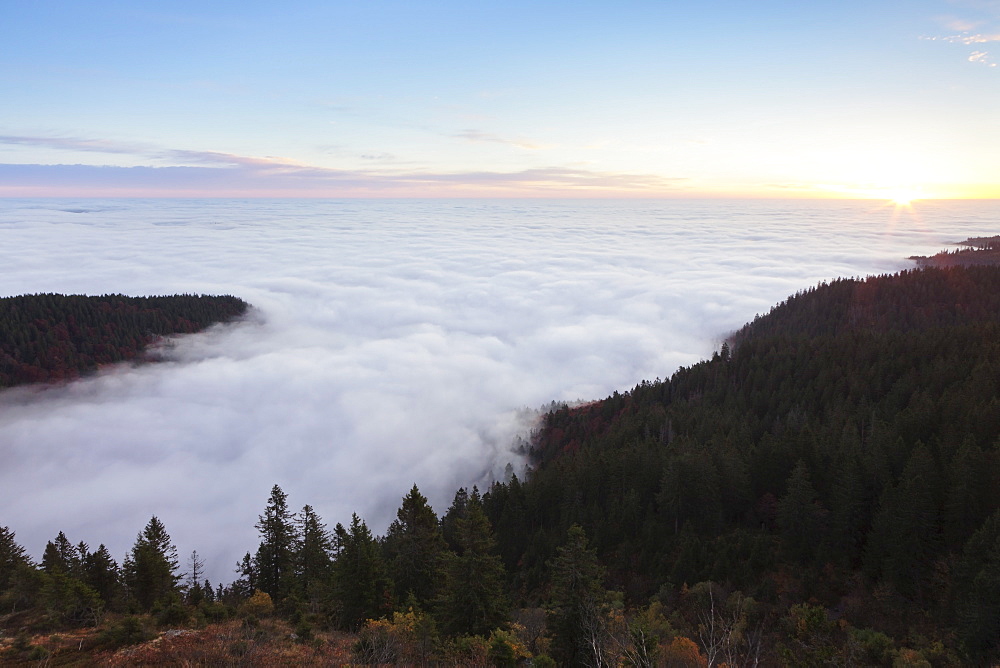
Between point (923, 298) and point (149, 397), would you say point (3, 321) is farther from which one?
point (923, 298)

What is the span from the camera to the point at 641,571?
49.1 meters

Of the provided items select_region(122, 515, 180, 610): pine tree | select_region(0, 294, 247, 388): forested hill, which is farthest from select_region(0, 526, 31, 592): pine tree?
select_region(0, 294, 247, 388): forested hill

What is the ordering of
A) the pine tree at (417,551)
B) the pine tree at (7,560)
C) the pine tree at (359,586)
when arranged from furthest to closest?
the pine tree at (7,560) < the pine tree at (417,551) < the pine tree at (359,586)

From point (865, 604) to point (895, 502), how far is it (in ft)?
27.7

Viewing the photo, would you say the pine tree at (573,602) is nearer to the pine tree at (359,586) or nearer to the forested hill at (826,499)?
the forested hill at (826,499)

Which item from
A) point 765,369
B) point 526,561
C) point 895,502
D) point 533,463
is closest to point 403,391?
point 533,463

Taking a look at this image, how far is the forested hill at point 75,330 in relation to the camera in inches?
6186

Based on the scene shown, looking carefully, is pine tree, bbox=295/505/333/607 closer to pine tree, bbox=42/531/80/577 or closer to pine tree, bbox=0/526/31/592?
pine tree, bbox=42/531/80/577

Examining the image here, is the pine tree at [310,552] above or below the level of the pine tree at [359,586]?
below

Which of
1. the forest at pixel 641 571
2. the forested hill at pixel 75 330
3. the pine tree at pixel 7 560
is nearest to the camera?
the forest at pixel 641 571

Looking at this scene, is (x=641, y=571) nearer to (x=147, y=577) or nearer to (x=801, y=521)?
(x=801, y=521)

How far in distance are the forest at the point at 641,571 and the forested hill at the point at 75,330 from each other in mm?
144355

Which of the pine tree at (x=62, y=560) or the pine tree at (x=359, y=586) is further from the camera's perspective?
the pine tree at (x=62, y=560)

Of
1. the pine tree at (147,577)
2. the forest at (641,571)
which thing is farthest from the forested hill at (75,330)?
the pine tree at (147,577)
